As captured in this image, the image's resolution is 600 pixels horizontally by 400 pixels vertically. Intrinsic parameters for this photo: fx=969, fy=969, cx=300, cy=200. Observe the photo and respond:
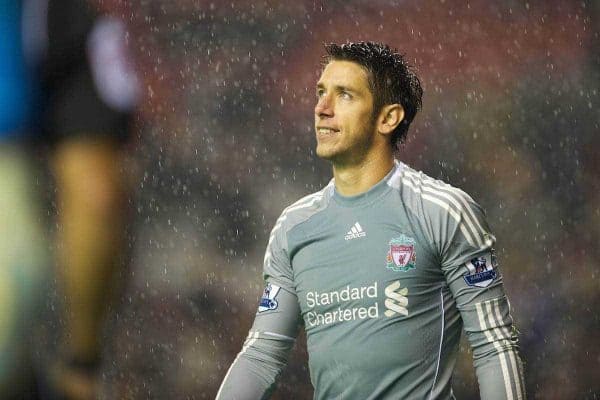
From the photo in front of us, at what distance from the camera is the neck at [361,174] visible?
3.62 metres

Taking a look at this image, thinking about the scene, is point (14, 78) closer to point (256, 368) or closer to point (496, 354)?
point (496, 354)

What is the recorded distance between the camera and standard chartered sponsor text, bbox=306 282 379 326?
341 centimetres

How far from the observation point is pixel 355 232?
356cm

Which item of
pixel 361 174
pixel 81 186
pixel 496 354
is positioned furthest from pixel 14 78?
pixel 361 174

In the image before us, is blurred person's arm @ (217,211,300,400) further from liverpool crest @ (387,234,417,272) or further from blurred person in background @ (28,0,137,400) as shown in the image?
blurred person in background @ (28,0,137,400)

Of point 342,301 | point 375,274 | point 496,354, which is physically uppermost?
point 375,274

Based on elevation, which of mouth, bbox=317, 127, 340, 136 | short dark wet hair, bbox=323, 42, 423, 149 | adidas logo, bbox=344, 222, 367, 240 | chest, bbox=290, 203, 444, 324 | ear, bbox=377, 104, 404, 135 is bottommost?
chest, bbox=290, 203, 444, 324

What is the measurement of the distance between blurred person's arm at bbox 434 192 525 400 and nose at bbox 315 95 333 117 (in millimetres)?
582

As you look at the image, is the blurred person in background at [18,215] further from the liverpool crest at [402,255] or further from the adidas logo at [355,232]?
the adidas logo at [355,232]

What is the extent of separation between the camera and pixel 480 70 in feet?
27.5

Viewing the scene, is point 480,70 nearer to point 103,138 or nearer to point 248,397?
point 248,397

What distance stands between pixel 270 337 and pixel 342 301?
0.32 meters

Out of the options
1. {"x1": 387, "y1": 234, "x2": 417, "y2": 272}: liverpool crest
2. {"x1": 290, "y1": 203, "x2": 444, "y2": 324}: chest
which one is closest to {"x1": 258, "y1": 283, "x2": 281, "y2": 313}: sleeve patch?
{"x1": 290, "y1": 203, "x2": 444, "y2": 324}: chest

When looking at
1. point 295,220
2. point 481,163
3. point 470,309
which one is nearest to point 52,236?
point 470,309
